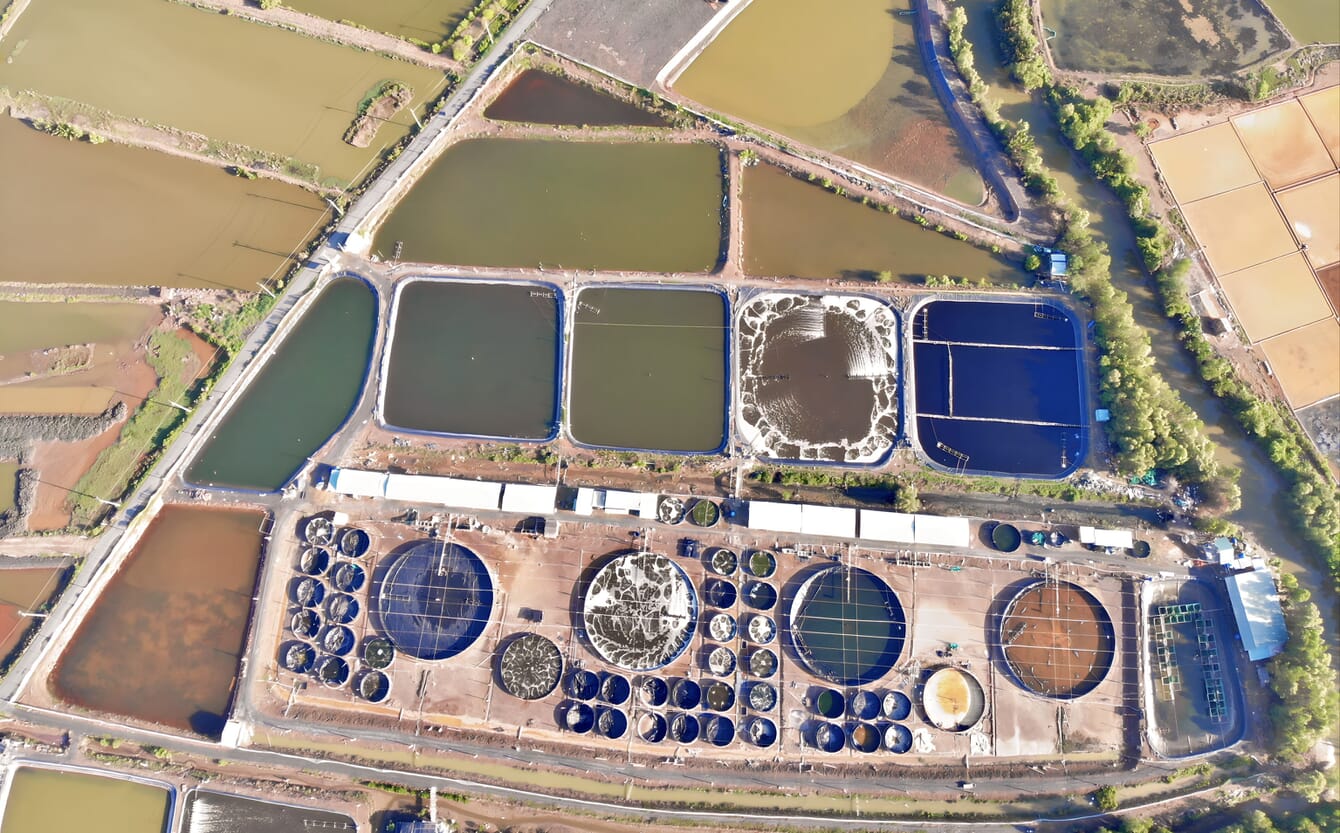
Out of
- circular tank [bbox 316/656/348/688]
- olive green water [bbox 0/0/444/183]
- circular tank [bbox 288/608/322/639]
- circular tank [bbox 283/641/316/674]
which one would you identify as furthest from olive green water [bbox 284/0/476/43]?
circular tank [bbox 316/656/348/688]

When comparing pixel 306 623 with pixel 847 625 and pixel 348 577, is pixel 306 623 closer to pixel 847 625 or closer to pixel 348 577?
pixel 348 577

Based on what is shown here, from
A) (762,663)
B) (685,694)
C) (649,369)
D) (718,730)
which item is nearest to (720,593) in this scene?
(762,663)

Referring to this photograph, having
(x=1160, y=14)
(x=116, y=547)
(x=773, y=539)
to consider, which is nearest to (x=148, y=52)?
(x=116, y=547)

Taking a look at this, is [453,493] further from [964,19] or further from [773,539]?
[964,19]

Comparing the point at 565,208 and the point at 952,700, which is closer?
the point at 952,700

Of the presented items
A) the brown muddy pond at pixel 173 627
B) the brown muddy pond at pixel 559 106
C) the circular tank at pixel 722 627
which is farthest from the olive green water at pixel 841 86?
the brown muddy pond at pixel 173 627

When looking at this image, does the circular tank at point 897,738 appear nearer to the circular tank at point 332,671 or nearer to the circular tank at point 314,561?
the circular tank at point 332,671
